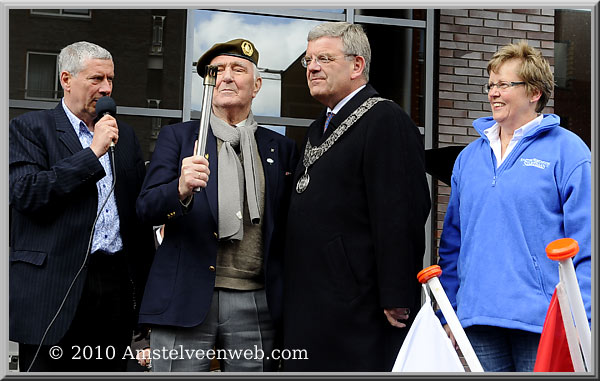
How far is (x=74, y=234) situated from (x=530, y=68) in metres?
2.30

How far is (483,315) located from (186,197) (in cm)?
144

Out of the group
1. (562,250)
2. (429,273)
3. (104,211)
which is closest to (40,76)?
(104,211)

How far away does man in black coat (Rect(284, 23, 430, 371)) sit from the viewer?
145 inches

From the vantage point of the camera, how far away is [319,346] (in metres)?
3.77

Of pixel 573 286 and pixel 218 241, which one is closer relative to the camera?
pixel 573 286

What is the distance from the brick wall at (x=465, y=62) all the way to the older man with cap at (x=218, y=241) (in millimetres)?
3924

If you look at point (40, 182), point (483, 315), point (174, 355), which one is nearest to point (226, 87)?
point (40, 182)

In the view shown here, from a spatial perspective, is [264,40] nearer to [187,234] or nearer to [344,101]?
[344,101]

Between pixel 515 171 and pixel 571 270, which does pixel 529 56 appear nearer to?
pixel 515 171

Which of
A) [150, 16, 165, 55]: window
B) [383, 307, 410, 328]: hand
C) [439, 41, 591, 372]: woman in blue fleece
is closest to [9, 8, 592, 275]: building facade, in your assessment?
[150, 16, 165, 55]: window

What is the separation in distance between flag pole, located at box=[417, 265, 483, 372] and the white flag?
4 centimetres

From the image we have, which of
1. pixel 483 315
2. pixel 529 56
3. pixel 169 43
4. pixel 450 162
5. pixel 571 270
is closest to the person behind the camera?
pixel 571 270

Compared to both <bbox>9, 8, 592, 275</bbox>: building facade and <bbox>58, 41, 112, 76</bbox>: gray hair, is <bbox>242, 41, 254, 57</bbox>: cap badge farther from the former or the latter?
<bbox>9, 8, 592, 275</bbox>: building facade

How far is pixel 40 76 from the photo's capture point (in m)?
6.98
